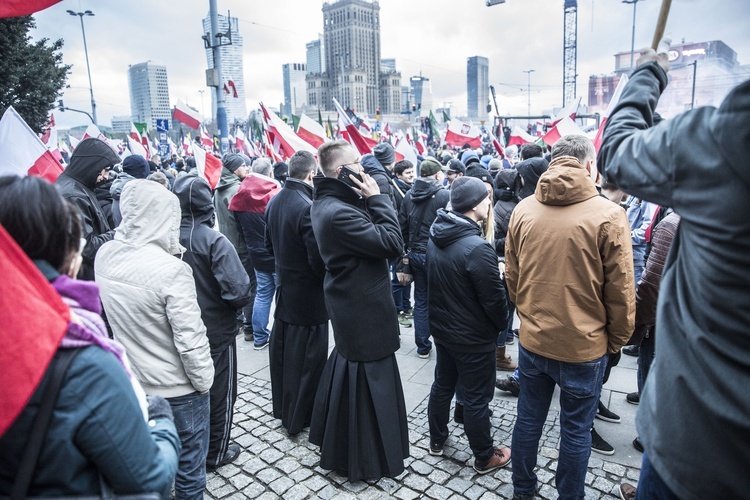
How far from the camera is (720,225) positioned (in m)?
1.27

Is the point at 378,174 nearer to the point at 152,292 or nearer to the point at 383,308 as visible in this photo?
the point at 383,308

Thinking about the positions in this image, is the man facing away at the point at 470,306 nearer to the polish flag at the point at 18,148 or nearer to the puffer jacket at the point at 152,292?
the puffer jacket at the point at 152,292

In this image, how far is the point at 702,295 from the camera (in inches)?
52.8

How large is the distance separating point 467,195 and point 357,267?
0.92 metres

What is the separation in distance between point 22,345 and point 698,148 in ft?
5.68

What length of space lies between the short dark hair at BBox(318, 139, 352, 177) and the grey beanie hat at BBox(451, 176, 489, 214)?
0.83 m

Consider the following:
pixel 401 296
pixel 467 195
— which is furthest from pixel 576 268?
pixel 401 296

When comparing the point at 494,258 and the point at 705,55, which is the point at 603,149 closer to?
the point at 705,55

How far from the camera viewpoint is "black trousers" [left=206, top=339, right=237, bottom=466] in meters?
3.54

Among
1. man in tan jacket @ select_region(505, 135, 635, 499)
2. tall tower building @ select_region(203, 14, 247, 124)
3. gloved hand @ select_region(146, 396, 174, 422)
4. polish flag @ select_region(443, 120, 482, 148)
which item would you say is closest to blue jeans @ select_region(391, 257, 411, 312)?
man in tan jacket @ select_region(505, 135, 635, 499)

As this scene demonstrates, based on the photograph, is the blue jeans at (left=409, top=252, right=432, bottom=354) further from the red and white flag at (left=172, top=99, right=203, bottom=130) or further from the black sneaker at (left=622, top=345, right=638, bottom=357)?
the red and white flag at (left=172, top=99, right=203, bottom=130)

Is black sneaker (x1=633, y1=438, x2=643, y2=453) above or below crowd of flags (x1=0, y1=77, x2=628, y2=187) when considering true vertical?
below

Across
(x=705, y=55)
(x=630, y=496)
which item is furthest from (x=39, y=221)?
(x=630, y=496)

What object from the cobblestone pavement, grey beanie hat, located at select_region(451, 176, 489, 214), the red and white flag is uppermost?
the red and white flag
